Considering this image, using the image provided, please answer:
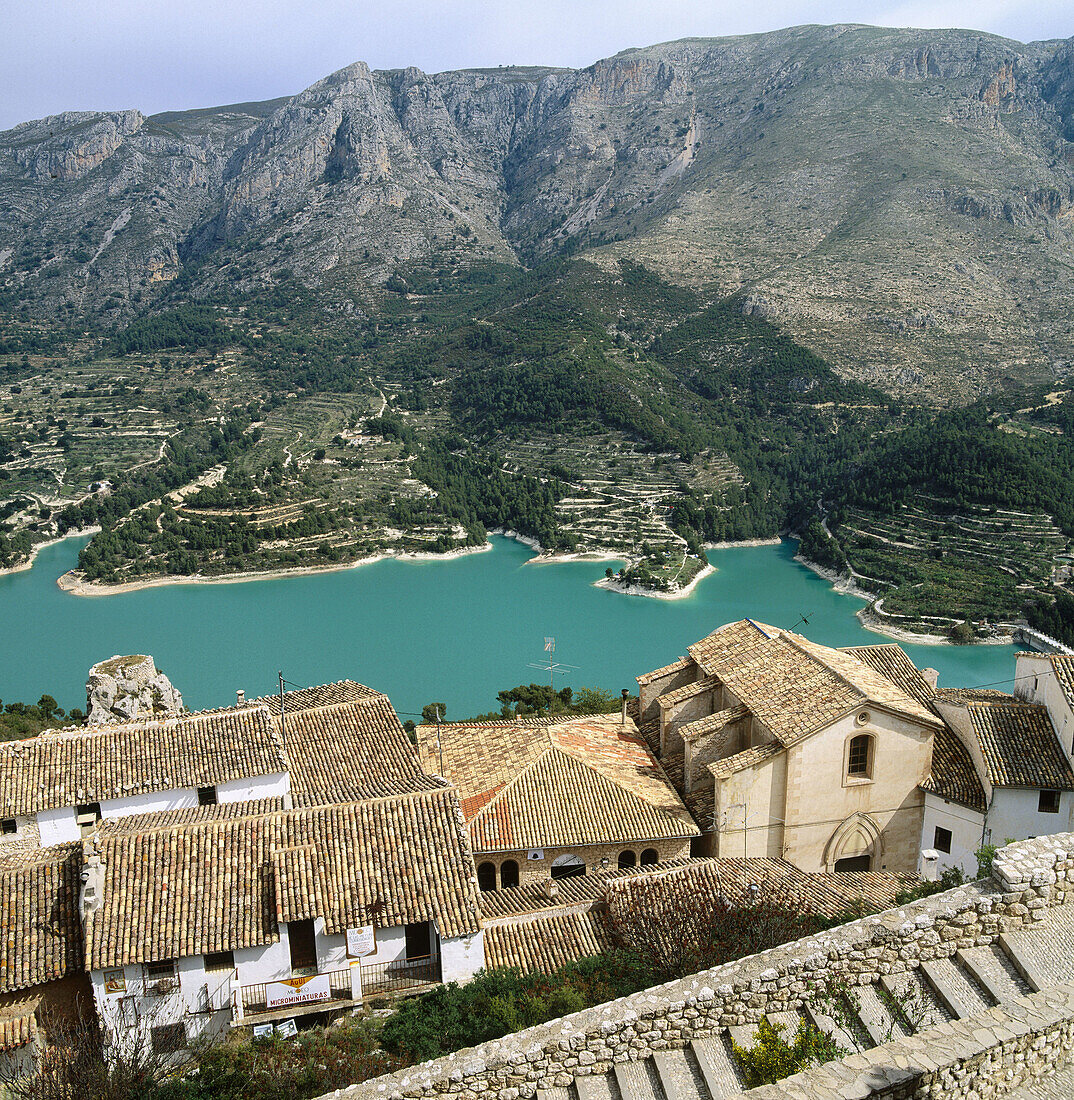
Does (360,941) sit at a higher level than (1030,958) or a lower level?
lower

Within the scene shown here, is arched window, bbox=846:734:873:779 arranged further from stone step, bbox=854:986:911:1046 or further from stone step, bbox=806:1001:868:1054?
stone step, bbox=806:1001:868:1054

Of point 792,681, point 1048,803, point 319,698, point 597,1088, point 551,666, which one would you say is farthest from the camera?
point 551,666

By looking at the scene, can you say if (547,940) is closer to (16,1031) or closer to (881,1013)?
(881,1013)

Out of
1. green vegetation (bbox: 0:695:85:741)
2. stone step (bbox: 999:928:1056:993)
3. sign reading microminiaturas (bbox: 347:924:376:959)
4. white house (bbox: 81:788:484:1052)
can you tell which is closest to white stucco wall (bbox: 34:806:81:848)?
white house (bbox: 81:788:484:1052)

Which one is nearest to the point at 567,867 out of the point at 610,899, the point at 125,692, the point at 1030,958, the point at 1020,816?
the point at 610,899

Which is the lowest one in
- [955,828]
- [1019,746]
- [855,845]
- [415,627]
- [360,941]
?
[415,627]

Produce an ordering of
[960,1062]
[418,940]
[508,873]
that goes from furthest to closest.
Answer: [508,873]
[418,940]
[960,1062]
